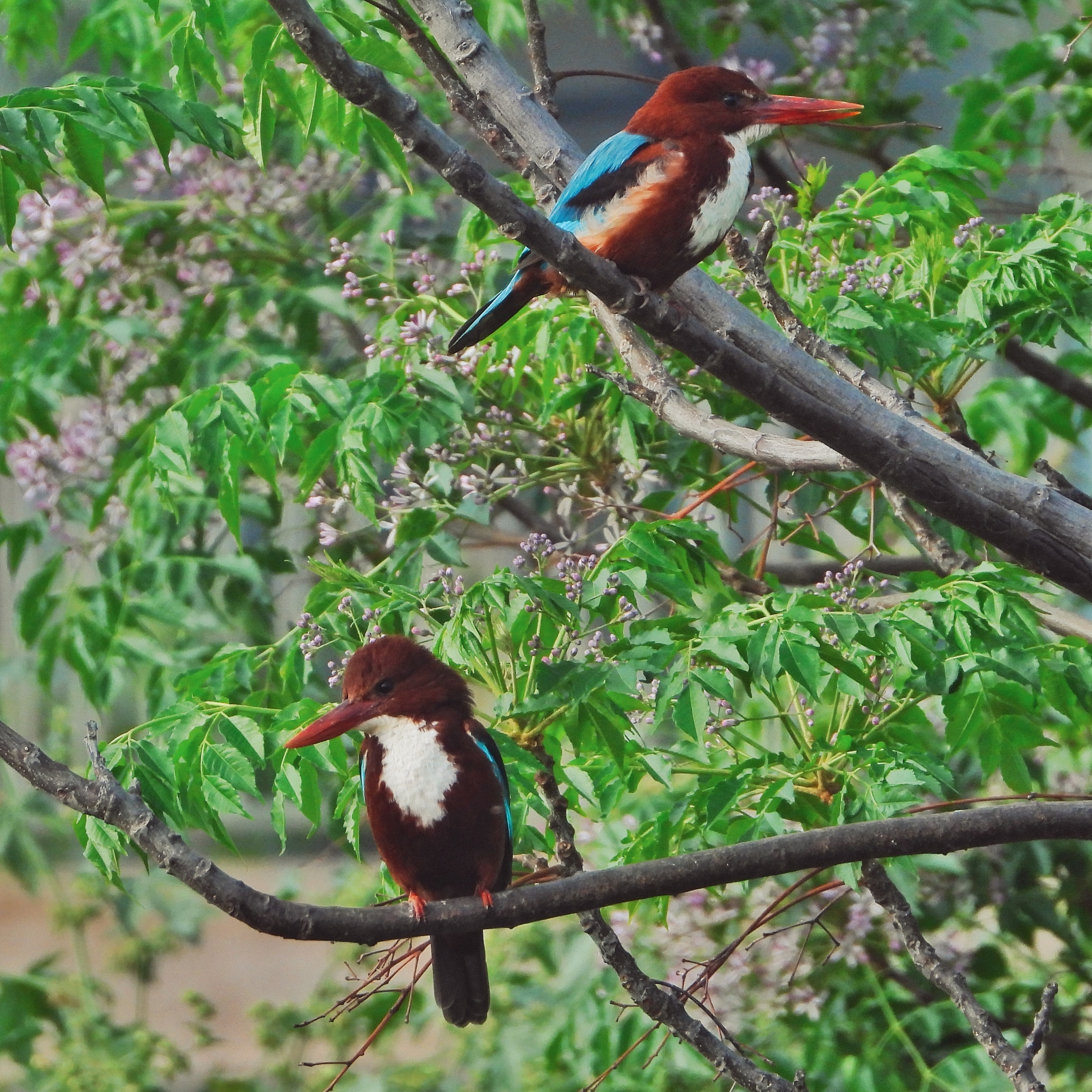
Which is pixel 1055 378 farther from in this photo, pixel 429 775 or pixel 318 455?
pixel 429 775

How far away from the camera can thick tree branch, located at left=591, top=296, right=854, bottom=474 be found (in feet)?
7.00

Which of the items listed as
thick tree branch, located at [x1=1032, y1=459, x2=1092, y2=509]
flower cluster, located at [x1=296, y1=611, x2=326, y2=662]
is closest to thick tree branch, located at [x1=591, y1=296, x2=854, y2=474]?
thick tree branch, located at [x1=1032, y1=459, x2=1092, y2=509]

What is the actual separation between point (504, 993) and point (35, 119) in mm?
2867

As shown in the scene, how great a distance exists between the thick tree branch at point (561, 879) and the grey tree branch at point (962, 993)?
0.32 meters

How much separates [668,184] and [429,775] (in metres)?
0.96

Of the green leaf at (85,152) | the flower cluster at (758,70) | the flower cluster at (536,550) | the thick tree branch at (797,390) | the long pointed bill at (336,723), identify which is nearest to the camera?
the thick tree branch at (797,390)

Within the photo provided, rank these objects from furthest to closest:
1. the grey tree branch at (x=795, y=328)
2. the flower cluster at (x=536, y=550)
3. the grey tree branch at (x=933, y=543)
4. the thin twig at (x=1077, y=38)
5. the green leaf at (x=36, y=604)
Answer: the green leaf at (x=36, y=604)
the thin twig at (x=1077, y=38)
the grey tree branch at (x=933, y=543)
the flower cluster at (x=536, y=550)
the grey tree branch at (x=795, y=328)

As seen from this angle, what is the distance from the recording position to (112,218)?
3.56 meters

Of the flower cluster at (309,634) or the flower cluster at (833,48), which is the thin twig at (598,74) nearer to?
the flower cluster at (309,634)

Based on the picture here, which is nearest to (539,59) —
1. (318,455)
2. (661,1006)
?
(318,455)

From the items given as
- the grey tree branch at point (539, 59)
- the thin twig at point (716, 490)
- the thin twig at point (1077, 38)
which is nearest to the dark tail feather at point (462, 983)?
the thin twig at point (716, 490)

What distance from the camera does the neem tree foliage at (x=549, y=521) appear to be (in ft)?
7.16

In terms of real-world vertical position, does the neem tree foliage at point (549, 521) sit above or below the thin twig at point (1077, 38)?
below

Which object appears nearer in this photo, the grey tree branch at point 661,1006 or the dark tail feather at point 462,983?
the grey tree branch at point 661,1006
